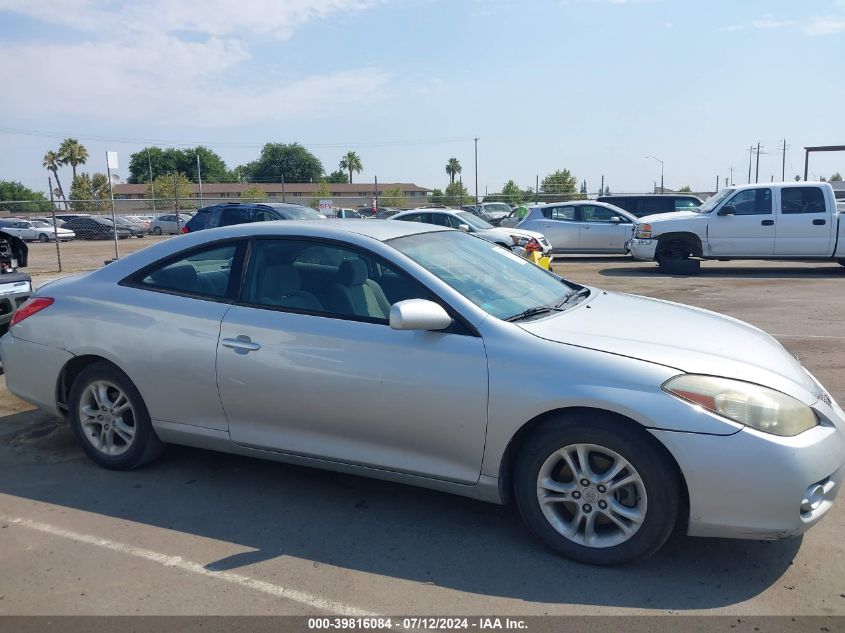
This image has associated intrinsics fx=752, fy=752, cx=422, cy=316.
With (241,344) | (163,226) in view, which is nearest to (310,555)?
(241,344)

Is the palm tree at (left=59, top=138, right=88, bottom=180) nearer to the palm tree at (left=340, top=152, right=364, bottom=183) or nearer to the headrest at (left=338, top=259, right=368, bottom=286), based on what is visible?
the palm tree at (left=340, top=152, right=364, bottom=183)

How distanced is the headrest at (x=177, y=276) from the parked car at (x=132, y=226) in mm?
38513

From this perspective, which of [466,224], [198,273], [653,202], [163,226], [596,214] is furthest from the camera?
[163,226]

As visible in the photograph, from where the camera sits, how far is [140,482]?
15.0ft

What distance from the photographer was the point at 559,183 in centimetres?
5488

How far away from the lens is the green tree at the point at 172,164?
11619cm

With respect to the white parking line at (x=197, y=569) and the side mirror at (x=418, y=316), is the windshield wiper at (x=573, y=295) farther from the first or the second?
the white parking line at (x=197, y=569)

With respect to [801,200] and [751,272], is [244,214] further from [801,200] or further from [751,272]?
[801,200]

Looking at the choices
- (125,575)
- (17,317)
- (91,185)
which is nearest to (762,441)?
(125,575)

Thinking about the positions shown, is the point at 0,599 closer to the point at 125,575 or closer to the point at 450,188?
the point at 125,575

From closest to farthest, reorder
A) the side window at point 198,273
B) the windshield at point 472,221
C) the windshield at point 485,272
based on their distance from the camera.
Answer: the windshield at point 485,272
the side window at point 198,273
the windshield at point 472,221

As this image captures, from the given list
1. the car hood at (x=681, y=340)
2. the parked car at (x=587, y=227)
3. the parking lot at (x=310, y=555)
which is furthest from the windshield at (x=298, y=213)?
the car hood at (x=681, y=340)

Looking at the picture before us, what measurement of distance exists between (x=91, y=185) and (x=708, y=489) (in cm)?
7533

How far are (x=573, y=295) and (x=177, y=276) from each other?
2.44m
